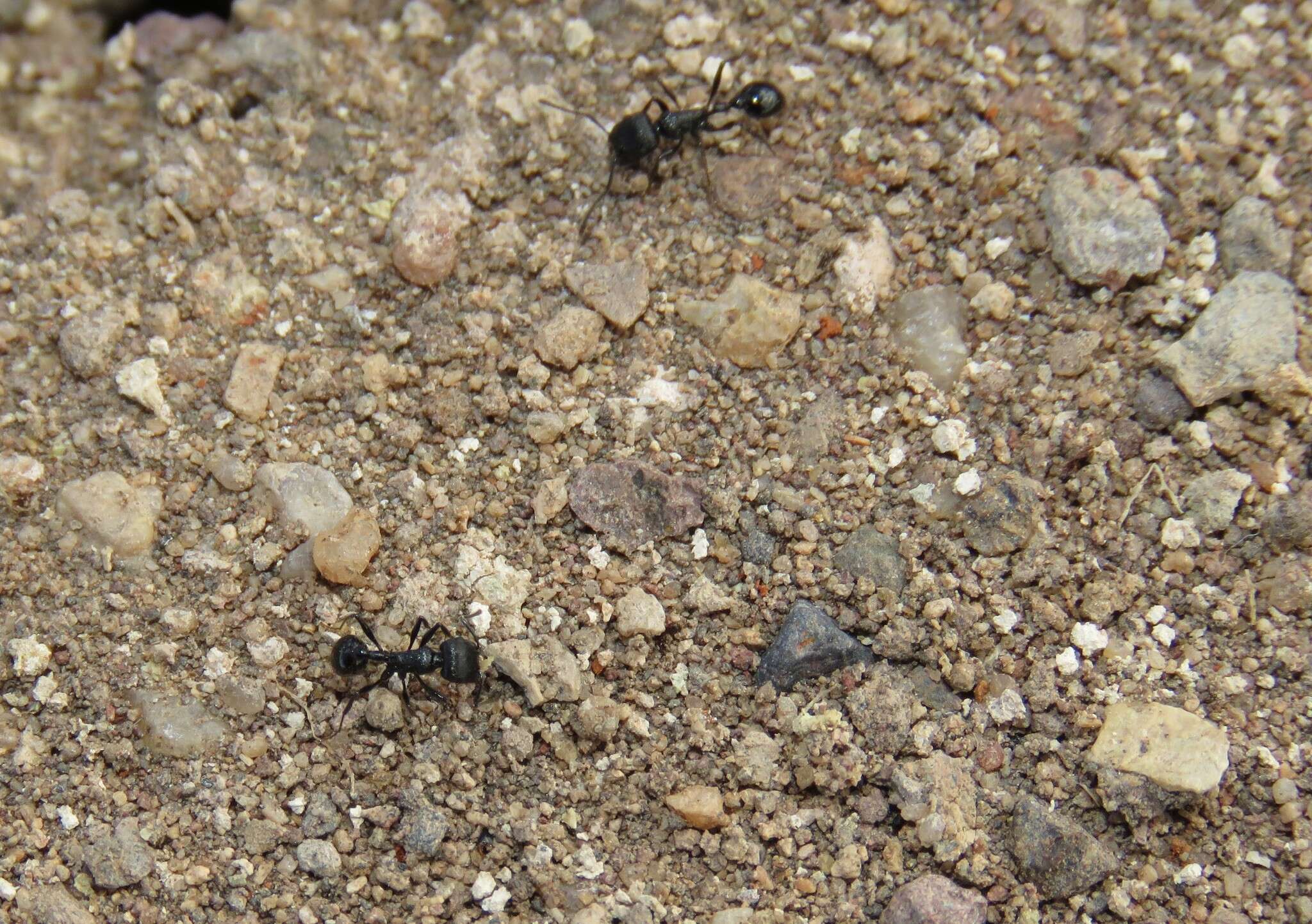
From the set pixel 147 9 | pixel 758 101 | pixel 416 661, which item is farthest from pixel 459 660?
pixel 147 9

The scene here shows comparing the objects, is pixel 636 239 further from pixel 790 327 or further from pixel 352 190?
pixel 352 190

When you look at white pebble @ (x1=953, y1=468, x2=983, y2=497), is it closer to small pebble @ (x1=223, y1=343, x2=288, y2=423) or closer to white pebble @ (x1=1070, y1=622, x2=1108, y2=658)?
white pebble @ (x1=1070, y1=622, x2=1108, y2=658)

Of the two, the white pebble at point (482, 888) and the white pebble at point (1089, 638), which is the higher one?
the white pebble at point (1089, 638)

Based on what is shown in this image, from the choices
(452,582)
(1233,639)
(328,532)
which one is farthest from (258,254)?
(1233,639)

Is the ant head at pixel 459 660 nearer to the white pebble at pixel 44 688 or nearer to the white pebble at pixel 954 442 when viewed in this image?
the white pebble at pixel 44 688

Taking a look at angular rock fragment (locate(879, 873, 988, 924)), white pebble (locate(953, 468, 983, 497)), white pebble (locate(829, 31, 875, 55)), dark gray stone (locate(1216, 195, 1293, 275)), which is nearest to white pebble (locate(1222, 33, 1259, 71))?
dark gray stone (locate(1216, 195, 1293, 275))

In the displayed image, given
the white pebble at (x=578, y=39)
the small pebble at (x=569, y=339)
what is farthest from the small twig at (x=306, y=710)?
the white pebble at (x=578, y=39)
